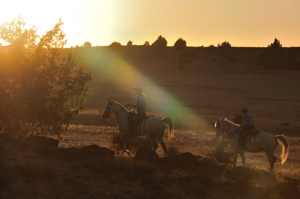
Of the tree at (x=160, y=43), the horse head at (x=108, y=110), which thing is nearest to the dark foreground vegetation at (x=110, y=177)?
the horse head at (x=108, y=110)

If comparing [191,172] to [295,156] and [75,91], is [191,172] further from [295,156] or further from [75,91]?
[295,156]

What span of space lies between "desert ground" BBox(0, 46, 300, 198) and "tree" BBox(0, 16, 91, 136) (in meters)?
1.64

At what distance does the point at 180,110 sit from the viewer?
49062 mm

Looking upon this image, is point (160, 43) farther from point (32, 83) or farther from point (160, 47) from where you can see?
point (32, 83)

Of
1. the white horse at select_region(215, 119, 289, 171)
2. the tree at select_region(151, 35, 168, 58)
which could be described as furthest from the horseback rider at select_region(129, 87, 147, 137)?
the tree at select_region(151, 35, 168, 58)

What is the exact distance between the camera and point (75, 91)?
1964cm

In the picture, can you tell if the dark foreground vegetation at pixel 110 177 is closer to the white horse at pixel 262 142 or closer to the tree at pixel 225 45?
the white horse at pixel 262 142

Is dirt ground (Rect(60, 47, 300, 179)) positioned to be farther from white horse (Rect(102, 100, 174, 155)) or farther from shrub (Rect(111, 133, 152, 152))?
white horse (Rect(102, 100, 174, 155))

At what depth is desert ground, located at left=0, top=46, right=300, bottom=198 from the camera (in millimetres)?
12070

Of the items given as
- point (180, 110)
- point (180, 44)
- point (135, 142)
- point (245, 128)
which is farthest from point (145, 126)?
point (180, 44)

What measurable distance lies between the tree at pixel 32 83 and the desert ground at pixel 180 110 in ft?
5.38

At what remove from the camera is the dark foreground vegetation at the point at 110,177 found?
1146cm

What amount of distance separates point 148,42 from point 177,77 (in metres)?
49.3

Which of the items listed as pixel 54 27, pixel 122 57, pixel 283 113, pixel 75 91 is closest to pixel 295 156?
pixel 75 91
